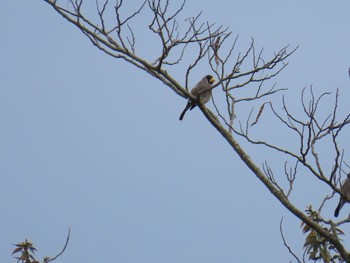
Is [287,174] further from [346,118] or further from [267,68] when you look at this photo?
[267,68]

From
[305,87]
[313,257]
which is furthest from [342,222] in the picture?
[305,87]

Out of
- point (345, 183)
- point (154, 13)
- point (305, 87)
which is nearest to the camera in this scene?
point (305, 87)

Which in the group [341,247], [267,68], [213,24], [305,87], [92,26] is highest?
[92,26]

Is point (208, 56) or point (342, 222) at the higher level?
point (208, 56)

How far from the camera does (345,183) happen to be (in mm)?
9859

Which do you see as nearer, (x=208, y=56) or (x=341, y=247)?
(x=341, y=247)

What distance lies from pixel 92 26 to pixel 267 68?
6.02ft

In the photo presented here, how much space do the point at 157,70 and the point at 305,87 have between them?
1.59m

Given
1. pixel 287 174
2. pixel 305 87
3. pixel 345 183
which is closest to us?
pixel 305 87

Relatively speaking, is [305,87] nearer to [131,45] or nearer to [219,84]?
[219,84]

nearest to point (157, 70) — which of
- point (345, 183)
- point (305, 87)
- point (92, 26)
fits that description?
point (92, 26)

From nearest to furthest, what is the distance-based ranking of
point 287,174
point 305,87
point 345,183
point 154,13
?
point 305,87 → point 287,174 → point 154,13 → point 345,183

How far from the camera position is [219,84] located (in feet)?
21.4

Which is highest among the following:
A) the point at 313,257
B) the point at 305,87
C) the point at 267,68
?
the point at 267,68
